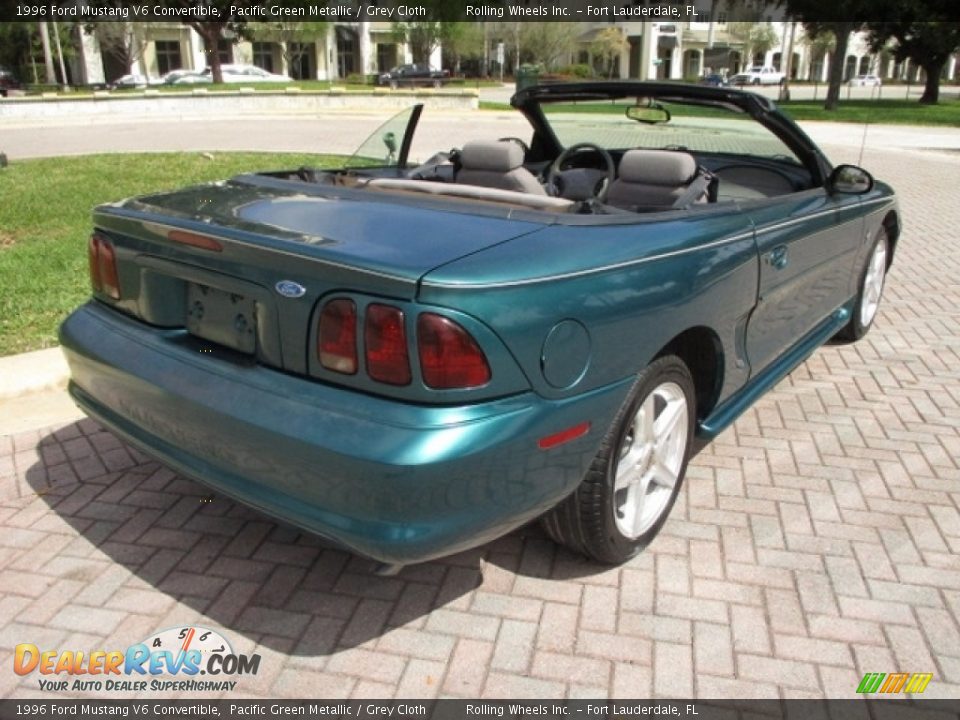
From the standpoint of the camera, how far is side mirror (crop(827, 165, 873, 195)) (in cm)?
377

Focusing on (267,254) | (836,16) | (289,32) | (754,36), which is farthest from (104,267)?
(754,36)

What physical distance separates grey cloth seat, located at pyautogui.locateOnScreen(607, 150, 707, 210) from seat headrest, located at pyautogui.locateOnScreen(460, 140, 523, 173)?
0.49 m

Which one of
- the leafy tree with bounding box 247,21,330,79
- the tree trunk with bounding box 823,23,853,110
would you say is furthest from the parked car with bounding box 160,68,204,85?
the tree trunk with bounding box 823,23,853,110

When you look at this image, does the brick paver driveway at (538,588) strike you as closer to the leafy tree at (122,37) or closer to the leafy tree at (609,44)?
the leafy tree at (122,37)

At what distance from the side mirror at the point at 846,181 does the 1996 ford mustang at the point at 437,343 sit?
0.54 m

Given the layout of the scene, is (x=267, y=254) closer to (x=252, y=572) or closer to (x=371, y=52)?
(x=252, y=572)

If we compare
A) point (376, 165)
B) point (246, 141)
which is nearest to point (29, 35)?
point (246, 141)

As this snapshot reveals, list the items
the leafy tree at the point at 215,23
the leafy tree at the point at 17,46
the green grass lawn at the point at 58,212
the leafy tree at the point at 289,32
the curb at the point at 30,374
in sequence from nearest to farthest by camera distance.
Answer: the curb at the point at 30,374 < the green grass lawn at the point at 58,212 < the leafy tree at the point at 215,23 < the leafy tree at the point at 17,46 < the leafy tree at the point at 289,32

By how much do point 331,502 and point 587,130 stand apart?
9.85 feet

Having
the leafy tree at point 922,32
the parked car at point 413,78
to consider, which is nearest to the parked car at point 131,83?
the parked car at point 413,78

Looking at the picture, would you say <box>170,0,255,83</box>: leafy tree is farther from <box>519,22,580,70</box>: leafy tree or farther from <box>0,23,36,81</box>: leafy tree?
<box>519,22,580,70</box>: leafy tree

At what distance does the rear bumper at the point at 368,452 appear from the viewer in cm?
196

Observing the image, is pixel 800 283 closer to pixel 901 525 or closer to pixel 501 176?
pixel 901 525

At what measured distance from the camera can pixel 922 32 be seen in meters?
33.9
